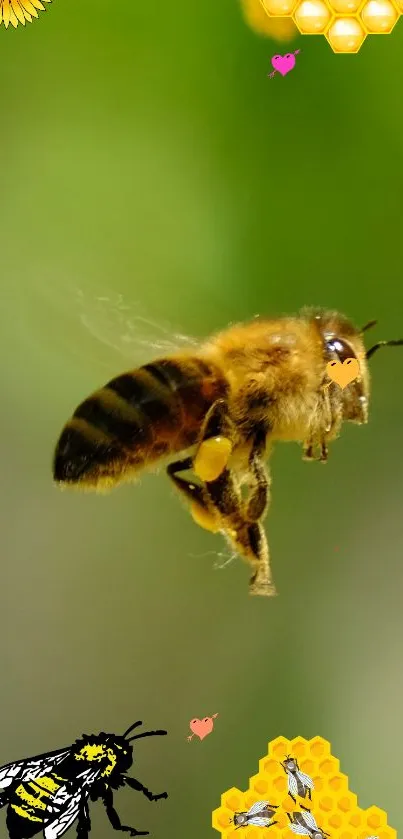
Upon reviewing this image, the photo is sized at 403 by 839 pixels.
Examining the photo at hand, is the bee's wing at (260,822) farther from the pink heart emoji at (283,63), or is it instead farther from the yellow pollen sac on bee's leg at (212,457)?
the pink heart emoji at (283,63)

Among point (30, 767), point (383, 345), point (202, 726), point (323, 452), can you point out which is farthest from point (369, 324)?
point (30, 767)

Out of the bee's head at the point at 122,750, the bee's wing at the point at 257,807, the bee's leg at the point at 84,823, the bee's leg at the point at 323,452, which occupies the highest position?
the bee's leg at the point at 323,452

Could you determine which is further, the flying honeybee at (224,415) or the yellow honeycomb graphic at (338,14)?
the yellow honeycomb graphic at (338,14)

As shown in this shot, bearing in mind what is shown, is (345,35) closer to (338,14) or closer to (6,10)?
(338,14)

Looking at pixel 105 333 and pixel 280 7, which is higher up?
pixel 280 7

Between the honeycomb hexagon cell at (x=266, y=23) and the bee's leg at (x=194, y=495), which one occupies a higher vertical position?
the honeycomb hexagon cell at (x=266, y=23)

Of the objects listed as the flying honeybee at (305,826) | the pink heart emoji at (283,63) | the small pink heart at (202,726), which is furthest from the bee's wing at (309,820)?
the pink heart emoji at (283,63)

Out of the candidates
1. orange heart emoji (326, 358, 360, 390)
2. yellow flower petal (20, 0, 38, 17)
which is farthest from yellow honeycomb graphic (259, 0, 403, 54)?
orange heart emoji (326, 358, 360, 390)
